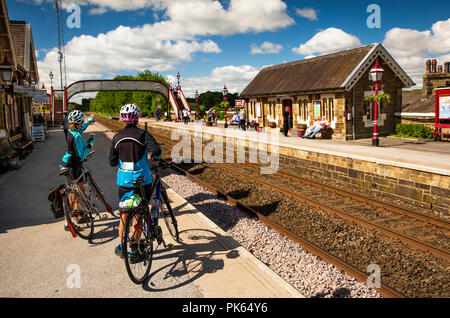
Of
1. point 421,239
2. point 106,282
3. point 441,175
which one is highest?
point 441,175

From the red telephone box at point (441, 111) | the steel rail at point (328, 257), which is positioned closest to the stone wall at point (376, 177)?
the steel rail at point (328, 257)

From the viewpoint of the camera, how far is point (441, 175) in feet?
26.3

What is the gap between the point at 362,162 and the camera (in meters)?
10.3

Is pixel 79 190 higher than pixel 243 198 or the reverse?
higher

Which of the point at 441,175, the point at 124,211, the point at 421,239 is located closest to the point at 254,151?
the point at 441,175

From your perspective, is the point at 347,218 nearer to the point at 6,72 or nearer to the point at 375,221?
the point at 375,221

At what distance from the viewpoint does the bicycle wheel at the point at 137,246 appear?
3996 millimetres

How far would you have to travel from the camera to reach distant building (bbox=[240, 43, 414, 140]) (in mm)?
18422
